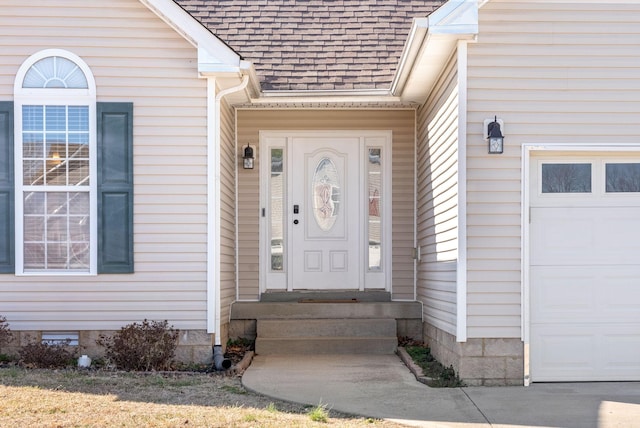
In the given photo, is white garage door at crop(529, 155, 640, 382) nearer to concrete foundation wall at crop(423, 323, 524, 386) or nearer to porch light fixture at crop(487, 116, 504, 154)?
concrete foundation wall at crop(423, 323, 524, 386)

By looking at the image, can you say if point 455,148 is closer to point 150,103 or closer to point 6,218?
point 150,103

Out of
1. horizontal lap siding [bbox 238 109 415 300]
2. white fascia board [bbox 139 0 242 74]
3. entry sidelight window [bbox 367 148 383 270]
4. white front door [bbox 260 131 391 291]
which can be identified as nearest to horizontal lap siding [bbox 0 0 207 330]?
white fascia board [bbox 139 0 242 74]

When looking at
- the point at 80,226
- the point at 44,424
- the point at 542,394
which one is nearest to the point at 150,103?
the point at 80,226

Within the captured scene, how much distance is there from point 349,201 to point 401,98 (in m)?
1.65

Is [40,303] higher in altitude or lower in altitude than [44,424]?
higher

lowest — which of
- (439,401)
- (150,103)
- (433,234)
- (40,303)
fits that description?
(439,401)

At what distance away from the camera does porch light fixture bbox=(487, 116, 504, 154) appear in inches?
285

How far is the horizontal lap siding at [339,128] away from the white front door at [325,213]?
289mm

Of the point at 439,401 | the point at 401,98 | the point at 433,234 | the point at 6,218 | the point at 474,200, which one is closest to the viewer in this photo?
the point at 439,401

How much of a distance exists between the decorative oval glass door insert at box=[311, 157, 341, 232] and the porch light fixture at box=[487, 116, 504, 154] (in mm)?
3586

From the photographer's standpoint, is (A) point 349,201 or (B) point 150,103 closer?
(B) point 150,103

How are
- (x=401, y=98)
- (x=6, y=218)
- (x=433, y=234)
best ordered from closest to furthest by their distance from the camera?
(x=6, y=218) → (x=433, y=234) → (x=401, y=98)

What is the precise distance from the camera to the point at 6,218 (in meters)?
8.22

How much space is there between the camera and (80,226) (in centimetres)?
834
